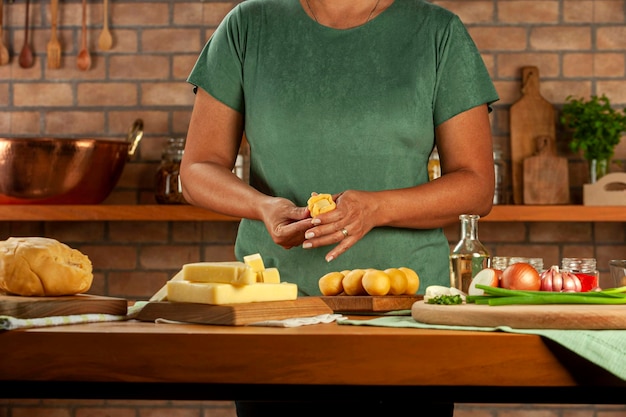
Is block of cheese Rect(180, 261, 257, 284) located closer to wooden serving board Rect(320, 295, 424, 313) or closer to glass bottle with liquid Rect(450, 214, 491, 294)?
wooden serving board Rect(320, 295, 424, 313)

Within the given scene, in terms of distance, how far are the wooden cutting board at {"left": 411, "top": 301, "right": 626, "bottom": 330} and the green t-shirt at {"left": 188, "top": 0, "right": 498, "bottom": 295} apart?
1.88ft

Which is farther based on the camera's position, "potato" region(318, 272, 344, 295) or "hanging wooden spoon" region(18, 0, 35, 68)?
"hanging wooden spoon" region(18, 0, 35, 68)

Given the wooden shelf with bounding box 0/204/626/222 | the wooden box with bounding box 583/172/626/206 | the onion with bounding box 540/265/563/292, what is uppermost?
the wooden box with bounding box 583/172/626/206

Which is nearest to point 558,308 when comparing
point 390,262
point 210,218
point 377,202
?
point 377,202

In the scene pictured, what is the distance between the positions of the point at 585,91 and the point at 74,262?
2.56m

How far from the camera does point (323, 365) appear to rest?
3.51ft

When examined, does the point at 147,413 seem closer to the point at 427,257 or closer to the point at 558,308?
the point at 427,257

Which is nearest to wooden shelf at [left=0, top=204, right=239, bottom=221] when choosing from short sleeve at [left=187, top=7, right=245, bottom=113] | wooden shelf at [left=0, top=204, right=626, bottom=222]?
wooden shelf at [left=0, top=204, right=626, bottom=222]

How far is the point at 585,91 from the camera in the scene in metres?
3.42

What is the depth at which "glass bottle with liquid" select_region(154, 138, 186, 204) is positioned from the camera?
10.7ft

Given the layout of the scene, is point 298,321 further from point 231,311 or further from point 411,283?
point 411,283

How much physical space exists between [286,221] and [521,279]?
0.40 meters

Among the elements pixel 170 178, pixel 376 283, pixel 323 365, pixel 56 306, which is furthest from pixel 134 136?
pixel 323 365

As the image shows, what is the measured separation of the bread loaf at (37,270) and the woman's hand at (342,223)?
1.20 ft
